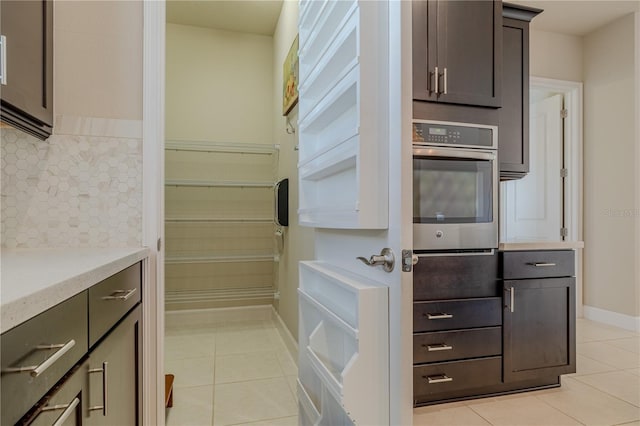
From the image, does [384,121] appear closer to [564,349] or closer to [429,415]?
[429,415]

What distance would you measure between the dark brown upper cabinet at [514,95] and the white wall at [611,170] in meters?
1.62

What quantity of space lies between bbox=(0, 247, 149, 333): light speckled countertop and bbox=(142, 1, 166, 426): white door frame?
351 mm

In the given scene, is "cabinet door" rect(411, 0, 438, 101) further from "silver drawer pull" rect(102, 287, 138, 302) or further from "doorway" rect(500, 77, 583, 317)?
"doorway" rect(500, 77, 583, 317)

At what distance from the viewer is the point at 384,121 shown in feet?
3.27

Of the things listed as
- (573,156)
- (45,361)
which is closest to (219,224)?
(45,361)

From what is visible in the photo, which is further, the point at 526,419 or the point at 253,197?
the point at 253,197

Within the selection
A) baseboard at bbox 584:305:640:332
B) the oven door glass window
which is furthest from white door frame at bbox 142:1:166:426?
baseboard at bbox 584:305:640:332

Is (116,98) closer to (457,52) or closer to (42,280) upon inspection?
(42,280)

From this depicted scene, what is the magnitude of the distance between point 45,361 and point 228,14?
3230mm

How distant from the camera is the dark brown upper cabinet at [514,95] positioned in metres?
2.28

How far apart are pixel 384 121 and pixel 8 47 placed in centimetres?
115

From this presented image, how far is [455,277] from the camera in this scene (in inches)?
72.4

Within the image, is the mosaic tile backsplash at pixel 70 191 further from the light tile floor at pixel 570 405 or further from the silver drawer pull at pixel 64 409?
the light tile floor at pixel 570 405

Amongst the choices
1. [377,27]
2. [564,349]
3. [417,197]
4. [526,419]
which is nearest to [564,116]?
[564,349]
